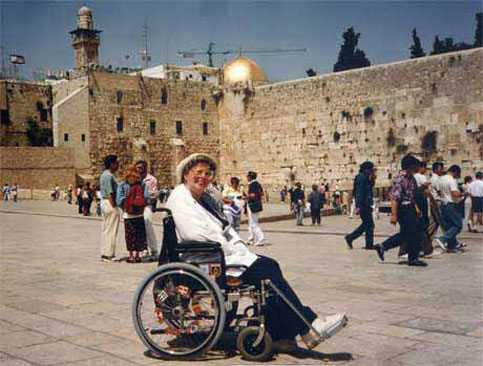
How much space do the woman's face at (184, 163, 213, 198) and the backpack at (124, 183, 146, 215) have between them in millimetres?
4196

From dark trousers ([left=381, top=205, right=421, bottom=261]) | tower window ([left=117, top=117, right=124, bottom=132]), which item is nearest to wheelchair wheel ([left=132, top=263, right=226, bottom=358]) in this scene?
dark trousers ([left=381, top=205, right=421, bottom=261])

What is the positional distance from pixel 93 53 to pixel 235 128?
1302 cm

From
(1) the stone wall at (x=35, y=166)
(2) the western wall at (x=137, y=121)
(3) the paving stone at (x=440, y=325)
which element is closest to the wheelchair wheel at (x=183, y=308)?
(3) the paving stone at (x=440, y=325)

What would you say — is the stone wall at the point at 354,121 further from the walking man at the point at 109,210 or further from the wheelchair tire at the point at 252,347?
the wheelchair tire at the point at 252,347

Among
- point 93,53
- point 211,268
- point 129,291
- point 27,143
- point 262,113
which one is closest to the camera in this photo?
point 211,268

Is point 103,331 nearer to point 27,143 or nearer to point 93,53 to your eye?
point 27,143

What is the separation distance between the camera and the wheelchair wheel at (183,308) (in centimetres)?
364

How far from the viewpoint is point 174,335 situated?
12.5ft

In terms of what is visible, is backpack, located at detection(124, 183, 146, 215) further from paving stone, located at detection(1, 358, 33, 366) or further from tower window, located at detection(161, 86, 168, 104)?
tower window, located at detection(161, 86, 168, 104)

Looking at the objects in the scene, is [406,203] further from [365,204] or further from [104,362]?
[104,362]

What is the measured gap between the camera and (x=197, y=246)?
12.3 ft

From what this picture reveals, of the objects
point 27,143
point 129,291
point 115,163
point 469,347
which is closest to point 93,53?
point 27,143

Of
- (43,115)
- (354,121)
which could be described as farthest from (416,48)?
(43,115)

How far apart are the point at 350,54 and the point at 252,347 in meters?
37.7
